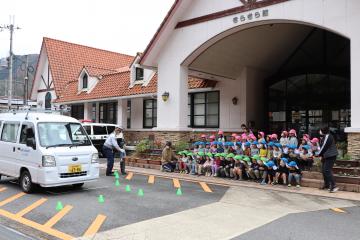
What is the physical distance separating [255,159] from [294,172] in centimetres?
128

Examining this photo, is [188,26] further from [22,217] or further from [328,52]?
Answer: [22,217]

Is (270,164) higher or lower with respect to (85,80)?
lower

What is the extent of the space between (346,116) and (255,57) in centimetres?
484

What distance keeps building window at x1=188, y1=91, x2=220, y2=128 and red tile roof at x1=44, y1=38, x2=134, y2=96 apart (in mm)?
12444

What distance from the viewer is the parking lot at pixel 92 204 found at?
7102 millimetres

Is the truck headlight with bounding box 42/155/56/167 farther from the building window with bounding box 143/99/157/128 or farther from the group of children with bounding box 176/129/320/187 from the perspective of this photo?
the building window with bounding box 143/99/157/128

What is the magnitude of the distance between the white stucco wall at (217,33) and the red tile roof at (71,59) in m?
14.5

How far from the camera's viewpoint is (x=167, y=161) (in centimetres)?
1491

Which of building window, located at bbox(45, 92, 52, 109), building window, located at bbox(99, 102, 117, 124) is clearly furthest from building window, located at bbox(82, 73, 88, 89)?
building window, located at bbox(45, 92, 52, 109)

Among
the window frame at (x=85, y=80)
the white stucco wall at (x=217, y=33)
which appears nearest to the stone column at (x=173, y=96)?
the white stucco wall at (x=217, y=33)

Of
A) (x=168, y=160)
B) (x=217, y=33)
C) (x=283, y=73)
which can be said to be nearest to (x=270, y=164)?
(x=168, y=160)

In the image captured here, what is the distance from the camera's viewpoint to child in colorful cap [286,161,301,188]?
444 inches

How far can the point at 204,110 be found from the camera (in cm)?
2103

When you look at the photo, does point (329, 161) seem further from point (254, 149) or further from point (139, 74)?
point (139, 74)
